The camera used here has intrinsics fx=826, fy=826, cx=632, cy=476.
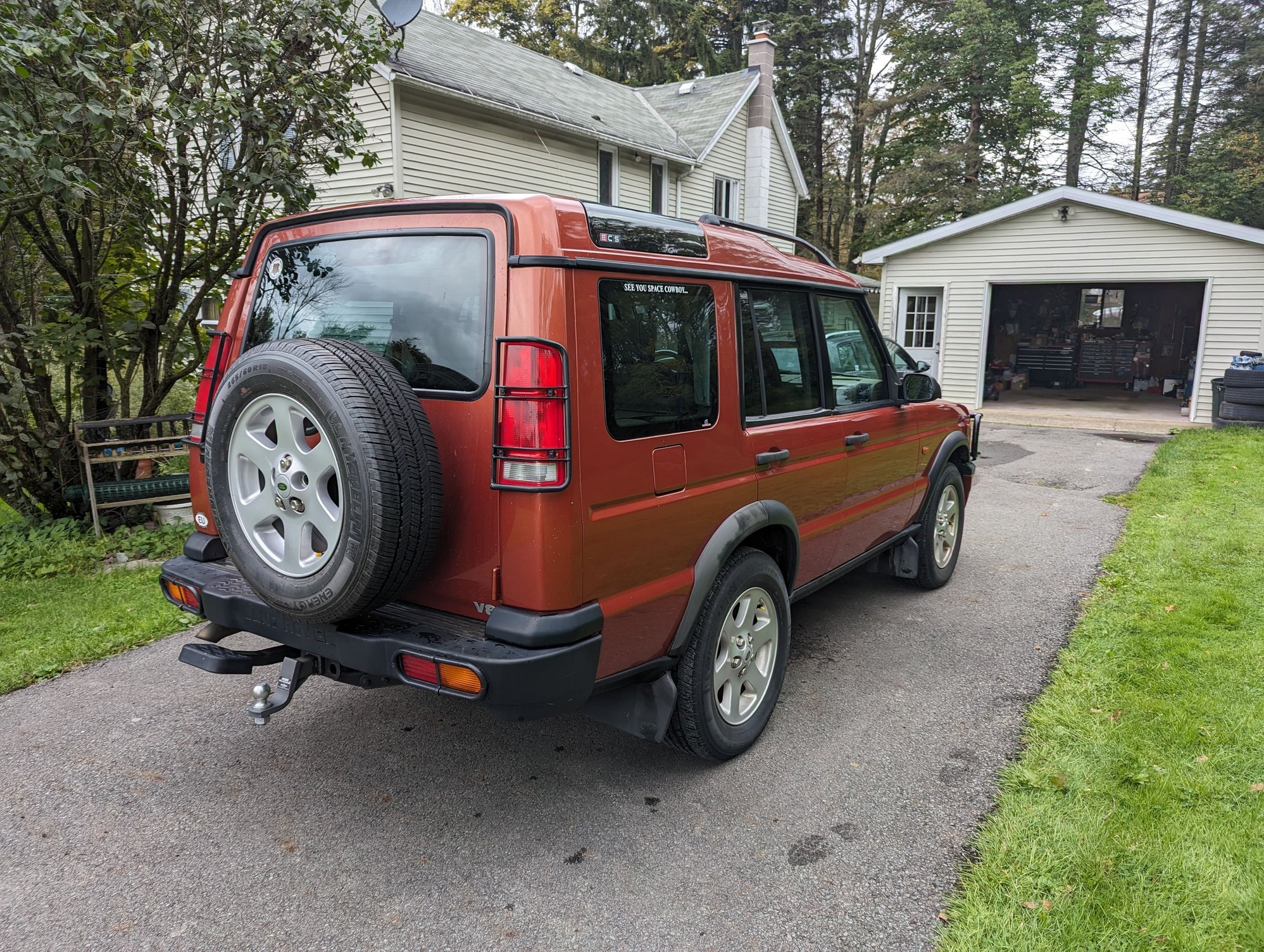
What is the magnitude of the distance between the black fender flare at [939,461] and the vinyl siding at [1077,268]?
11.8 m

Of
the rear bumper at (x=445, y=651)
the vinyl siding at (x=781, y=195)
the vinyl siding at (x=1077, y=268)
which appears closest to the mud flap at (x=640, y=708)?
the rear bumper at (x=445, y=651)

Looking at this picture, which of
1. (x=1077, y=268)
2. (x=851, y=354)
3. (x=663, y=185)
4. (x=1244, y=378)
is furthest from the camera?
(x=663, y=185)

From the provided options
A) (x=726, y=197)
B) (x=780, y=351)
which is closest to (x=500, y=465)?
(x=780, y=351)

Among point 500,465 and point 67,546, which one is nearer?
point 500,465

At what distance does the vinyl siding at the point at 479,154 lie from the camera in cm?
1199

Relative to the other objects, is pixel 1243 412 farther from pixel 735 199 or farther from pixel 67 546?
pixel 67 546

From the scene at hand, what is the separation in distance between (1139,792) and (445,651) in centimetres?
258

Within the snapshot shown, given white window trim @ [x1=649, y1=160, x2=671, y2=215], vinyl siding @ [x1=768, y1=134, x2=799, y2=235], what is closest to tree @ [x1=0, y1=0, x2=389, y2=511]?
white window trim @ [x1=649, y1=160, x2=671, y2=215]

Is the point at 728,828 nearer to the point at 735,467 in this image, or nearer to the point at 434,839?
the point at 434,839

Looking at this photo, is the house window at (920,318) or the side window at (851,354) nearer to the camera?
the side window at (851,354)

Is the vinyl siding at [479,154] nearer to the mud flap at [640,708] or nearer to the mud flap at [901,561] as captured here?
the mud flap at [901,561]

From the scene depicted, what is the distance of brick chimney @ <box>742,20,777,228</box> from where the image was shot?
20328 mm

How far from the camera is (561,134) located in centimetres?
1446

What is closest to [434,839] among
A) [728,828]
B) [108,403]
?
[728,828]
